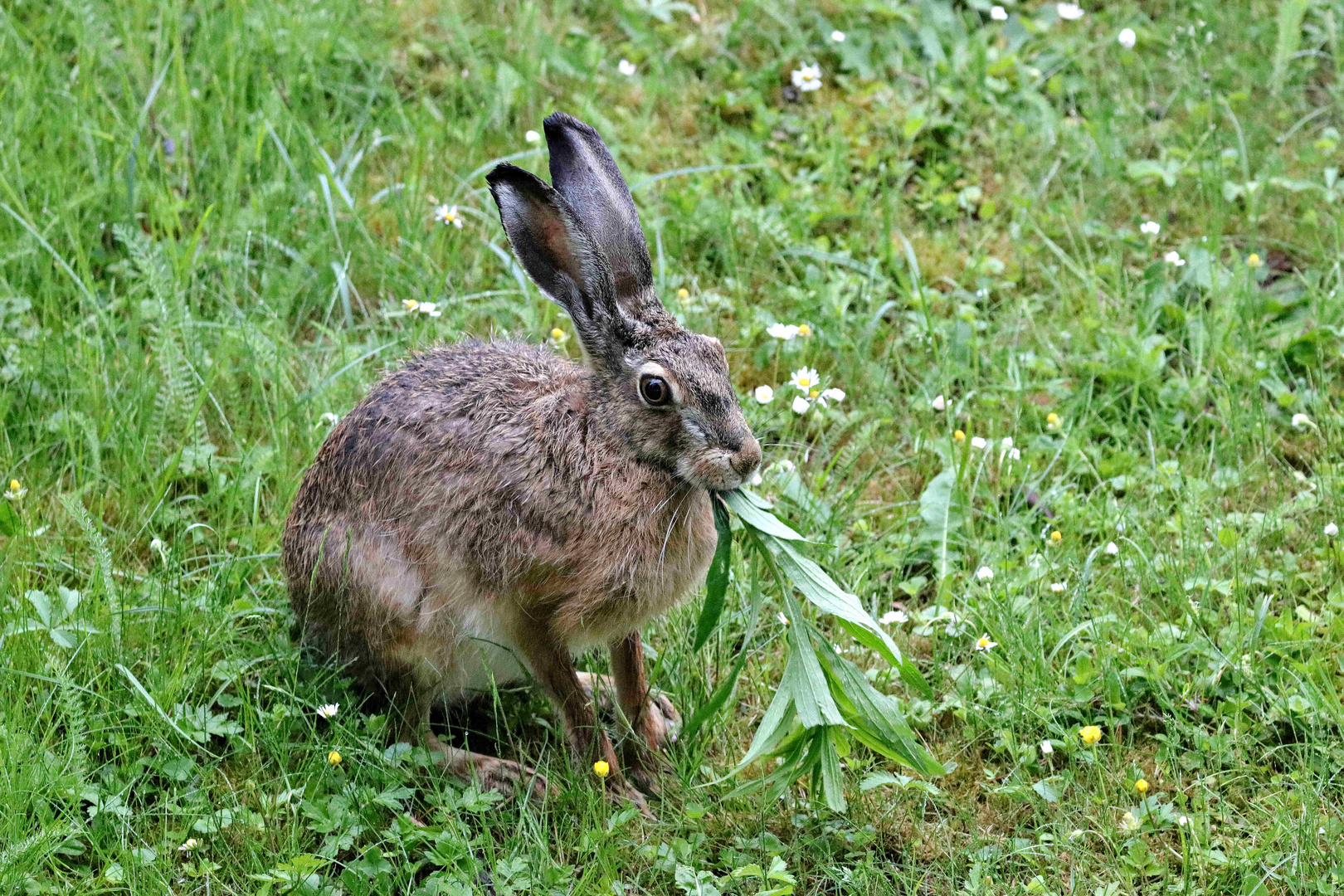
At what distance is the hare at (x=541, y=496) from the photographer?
3957mm

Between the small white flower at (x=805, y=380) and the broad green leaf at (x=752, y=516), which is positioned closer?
the broad green leaf at (x=752, y=516)

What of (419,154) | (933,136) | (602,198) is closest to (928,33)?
(933,136)

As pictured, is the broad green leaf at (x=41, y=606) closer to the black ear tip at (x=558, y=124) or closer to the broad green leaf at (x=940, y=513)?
the black ear tip at (x=558, y=124)

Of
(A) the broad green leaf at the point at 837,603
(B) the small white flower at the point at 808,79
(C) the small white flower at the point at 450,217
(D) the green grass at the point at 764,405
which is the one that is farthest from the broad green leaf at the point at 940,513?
(B) the small white flower at the point at 808,79

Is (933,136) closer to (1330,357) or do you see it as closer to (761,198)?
(761,198)

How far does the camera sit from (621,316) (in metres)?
4.00

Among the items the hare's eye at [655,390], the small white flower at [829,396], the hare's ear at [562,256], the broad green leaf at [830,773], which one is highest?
the hare's ear at [562,256]

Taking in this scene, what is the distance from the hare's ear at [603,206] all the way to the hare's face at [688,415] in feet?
0.61

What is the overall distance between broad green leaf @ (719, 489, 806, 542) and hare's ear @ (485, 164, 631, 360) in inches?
19.2

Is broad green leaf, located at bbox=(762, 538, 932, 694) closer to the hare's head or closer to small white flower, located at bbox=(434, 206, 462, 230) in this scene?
the hare's head

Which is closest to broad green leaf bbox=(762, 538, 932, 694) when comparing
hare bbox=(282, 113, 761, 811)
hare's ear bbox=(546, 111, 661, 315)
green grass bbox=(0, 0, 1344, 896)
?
hare bbox=(282, 113, 761, 811)

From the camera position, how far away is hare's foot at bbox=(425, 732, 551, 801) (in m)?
4.28

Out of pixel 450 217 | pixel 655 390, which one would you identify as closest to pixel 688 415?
pixel 655 390

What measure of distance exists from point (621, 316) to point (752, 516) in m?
0.63
